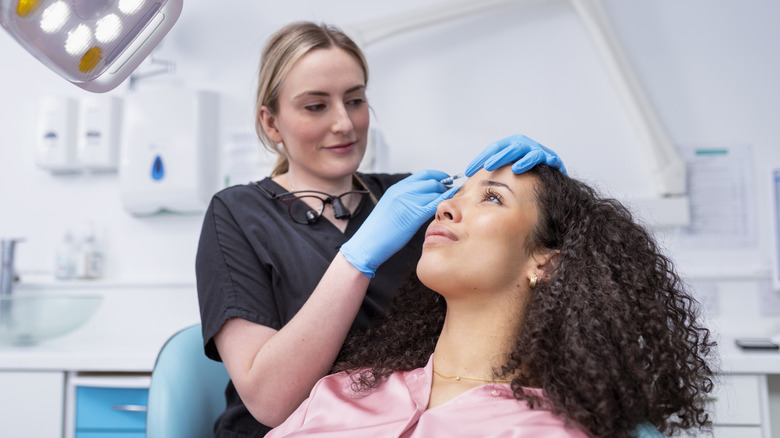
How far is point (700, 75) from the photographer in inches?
85.3

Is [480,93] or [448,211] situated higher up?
[480,93]

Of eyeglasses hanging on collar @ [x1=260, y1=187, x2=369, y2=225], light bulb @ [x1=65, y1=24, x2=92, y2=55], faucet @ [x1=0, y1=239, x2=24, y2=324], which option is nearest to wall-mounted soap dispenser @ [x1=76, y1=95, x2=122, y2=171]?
faucet @ [x1=0, y1=239, x2=24, y2=324]

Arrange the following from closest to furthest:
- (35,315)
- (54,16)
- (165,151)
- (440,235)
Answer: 1. (54,16)
2. (440,235)
3. (35,315)
4. (165,151)

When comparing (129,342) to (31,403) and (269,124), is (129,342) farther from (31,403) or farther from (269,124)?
(269,124)

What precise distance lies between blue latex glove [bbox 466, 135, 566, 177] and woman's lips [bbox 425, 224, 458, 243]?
0.15m

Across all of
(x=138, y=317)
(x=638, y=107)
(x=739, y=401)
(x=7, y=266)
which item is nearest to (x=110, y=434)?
(x=138, y=317)

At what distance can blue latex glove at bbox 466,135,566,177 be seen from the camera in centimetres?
110

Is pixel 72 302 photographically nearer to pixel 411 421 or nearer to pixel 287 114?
pixel 287 114

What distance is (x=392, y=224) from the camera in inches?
44.9

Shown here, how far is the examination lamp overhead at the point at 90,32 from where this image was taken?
2.37ft

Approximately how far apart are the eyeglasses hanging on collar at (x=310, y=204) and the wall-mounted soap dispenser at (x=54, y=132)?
1483 millimetres

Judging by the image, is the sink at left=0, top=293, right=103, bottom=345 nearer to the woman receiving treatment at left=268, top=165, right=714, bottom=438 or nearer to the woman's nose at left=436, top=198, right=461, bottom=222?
the woman receiving treatment at left=268, top=165, right=714, bottom=438

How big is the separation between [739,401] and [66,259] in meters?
2.37

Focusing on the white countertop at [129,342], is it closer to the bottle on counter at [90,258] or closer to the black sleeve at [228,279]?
the bottle on counter at [90,258]
